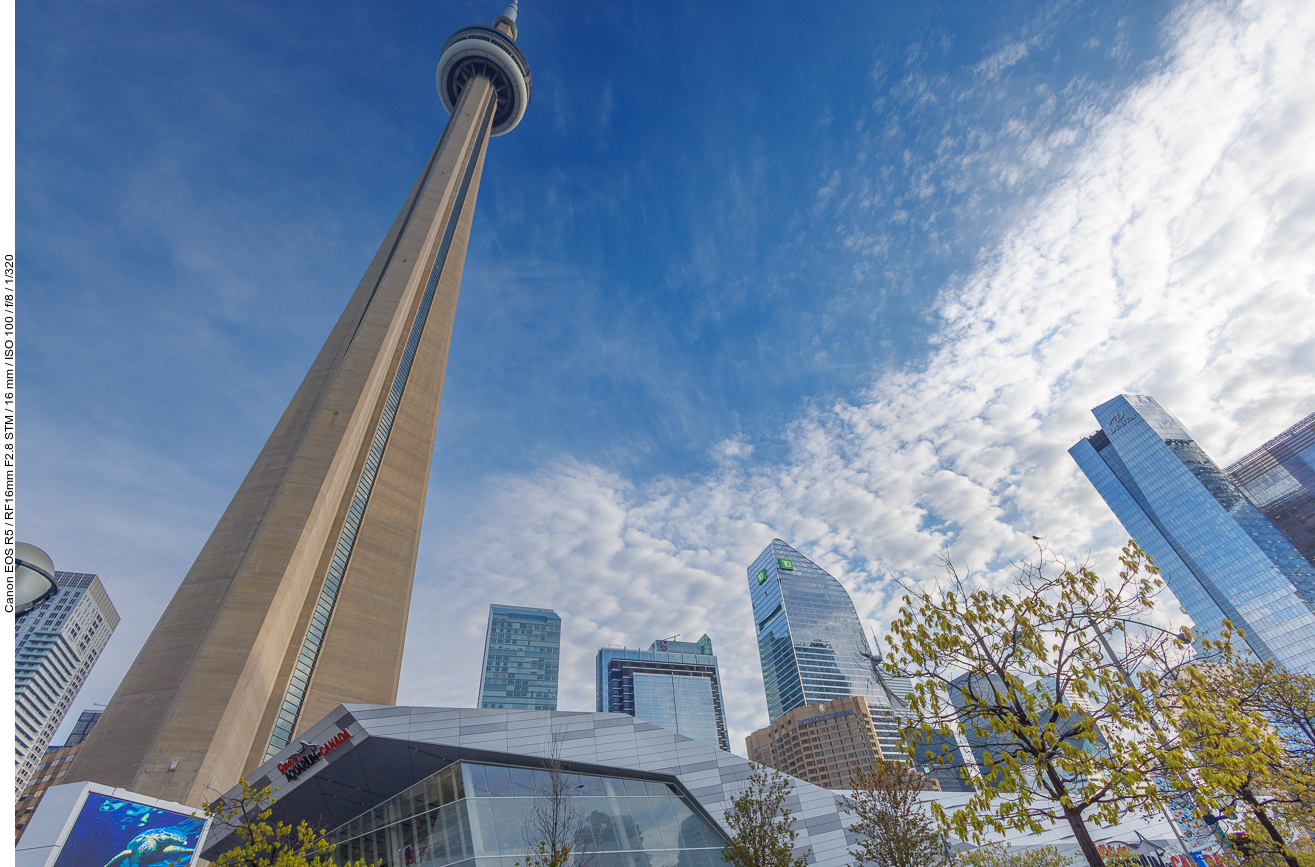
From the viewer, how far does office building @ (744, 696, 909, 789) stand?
468 feet

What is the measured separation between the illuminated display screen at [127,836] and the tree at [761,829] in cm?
1617

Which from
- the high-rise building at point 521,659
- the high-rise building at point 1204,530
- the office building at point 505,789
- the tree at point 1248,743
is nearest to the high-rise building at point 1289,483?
the high-rise building at point 1204,530

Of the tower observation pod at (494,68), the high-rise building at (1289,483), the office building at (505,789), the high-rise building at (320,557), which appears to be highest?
the tower observation pod at (494,68)

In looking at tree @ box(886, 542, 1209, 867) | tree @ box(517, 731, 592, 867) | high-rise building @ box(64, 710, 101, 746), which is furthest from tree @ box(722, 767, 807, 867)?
high-rise building @ box(64, 710, 101, 746)

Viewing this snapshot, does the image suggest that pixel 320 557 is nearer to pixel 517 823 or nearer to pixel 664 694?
pixel 517 823

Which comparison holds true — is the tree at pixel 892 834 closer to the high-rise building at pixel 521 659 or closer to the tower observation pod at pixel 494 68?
the tower observation pod at pixel 494 68

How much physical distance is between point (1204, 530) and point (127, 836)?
172m

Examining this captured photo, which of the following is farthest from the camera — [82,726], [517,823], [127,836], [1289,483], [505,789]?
[82,726]

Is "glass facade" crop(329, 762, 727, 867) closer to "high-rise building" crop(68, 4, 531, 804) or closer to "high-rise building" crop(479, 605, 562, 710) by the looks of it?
"high-rise building" crop(68, 4, 531, 804)

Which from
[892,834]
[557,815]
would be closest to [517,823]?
[557,815]

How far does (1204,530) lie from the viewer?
121875mm

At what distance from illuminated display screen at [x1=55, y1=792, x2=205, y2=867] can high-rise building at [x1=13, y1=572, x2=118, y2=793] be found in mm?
189446

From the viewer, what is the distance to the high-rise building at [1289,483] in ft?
397

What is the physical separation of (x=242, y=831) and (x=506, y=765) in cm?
1299
